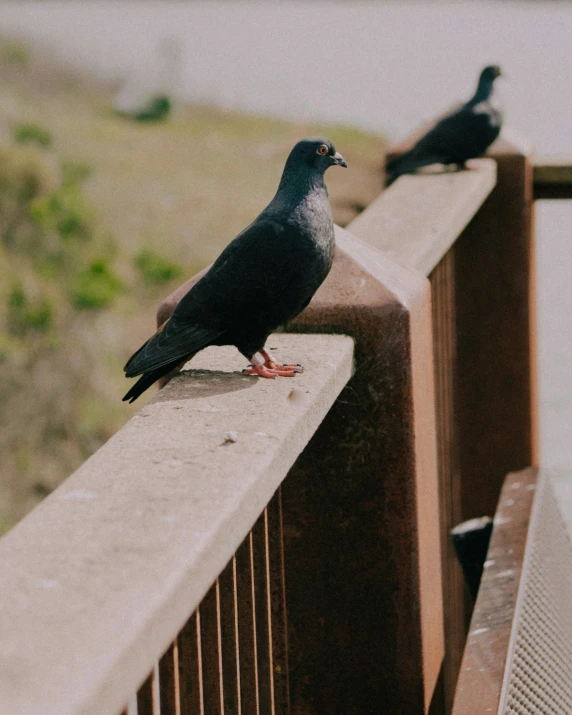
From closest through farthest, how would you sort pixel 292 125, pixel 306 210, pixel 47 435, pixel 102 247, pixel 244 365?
pixel 244 365
pixel 306 210
pixel 47 435
pixel 102 247
pixel 292 125

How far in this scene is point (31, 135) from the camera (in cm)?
1816

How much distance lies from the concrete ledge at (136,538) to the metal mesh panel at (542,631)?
652 millimetres

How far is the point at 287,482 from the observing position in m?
2.11

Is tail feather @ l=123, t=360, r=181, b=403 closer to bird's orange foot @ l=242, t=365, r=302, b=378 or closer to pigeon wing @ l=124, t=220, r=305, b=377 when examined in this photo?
pigeon wing @ l=124, t=220, r=305, b=377

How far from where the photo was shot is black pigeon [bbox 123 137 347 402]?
7.09ft

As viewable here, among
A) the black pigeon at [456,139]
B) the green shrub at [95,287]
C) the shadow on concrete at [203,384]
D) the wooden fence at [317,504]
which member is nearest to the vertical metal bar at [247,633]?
the wooden fence at [317,504]

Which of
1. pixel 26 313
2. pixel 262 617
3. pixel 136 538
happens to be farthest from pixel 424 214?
pixel 26 313

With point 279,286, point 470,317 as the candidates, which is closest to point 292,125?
point 470,317

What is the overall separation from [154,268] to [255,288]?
41.2 ft

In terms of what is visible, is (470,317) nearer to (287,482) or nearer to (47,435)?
(287,482)

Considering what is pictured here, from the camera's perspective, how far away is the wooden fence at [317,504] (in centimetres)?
109

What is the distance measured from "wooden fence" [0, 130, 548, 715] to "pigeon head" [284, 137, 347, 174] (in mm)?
206

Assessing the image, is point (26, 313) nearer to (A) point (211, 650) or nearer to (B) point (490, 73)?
(B) point (490, 73)

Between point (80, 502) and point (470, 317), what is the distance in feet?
7.87
